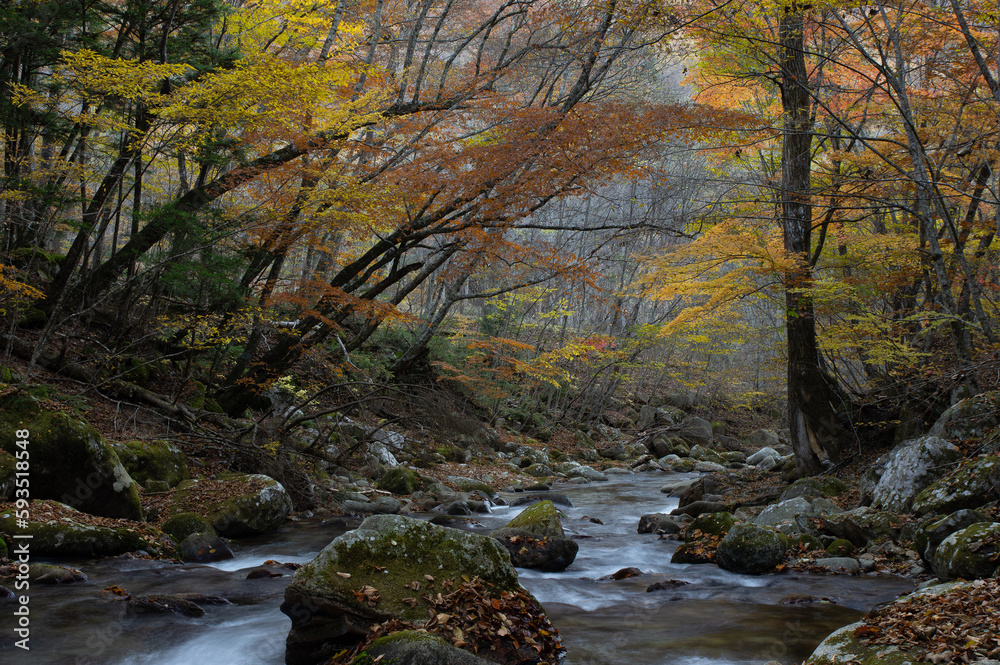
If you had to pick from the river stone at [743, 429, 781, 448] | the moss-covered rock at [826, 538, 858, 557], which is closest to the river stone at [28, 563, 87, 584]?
the moss-covered rock at [826, 538, 858, 557]

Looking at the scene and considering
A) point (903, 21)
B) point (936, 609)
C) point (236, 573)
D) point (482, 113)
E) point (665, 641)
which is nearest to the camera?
point (936, 609)

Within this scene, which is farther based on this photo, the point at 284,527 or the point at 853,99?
the point at 853,99

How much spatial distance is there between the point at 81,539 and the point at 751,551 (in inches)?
269

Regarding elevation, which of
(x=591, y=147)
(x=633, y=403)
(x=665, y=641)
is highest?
(x=591, y=147)

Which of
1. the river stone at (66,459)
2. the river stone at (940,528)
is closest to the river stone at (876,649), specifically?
the river stone at (940,528)

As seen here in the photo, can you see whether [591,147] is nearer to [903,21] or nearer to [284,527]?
[903,21]

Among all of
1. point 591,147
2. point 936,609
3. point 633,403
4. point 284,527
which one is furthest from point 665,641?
point 633,403

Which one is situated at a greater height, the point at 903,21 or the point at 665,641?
the point at 903,21

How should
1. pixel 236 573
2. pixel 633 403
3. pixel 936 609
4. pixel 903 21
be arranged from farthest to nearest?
pixel 633 403, pixel 903 21, pixel 236 573, pixel 936 609

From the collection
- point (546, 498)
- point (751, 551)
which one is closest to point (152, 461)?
point (546, 498)

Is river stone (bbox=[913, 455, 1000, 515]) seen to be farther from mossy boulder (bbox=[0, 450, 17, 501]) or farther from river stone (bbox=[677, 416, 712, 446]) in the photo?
river stone (bbox=[677, 416, 712, 446])

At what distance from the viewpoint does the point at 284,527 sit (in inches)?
301

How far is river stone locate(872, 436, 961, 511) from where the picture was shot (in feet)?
22.6

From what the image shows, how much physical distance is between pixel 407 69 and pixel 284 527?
24.5 feet
